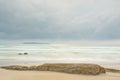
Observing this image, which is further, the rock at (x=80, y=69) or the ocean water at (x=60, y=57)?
the ocean water at (x=60, y=57)

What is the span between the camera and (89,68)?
33.7 feet

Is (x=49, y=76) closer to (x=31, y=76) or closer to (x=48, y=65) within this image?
(x=31, y=76)

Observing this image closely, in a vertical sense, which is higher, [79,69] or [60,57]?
[60,57]

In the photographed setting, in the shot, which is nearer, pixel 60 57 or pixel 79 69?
pixel 79 69

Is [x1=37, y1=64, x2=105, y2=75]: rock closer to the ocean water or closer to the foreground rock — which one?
the foreground rock

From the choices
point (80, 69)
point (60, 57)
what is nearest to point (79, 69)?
point (80, 69)

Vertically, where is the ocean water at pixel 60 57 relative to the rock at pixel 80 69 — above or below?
above

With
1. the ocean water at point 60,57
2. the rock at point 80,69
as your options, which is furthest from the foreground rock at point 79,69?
the ocean water at point 60,57

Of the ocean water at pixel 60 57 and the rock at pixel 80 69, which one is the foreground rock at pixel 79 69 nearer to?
the rock at pixel 80 69

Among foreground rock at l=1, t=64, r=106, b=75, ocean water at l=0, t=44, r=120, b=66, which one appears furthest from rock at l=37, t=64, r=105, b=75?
ocean water at l=0, t=44, r=120, b=66

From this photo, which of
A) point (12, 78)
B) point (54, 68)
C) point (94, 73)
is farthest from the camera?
point (54, 68)

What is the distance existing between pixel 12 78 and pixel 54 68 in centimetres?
256

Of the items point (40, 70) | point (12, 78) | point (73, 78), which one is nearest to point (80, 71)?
point (73, 78)

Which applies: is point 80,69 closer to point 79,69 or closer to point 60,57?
point 79,69
